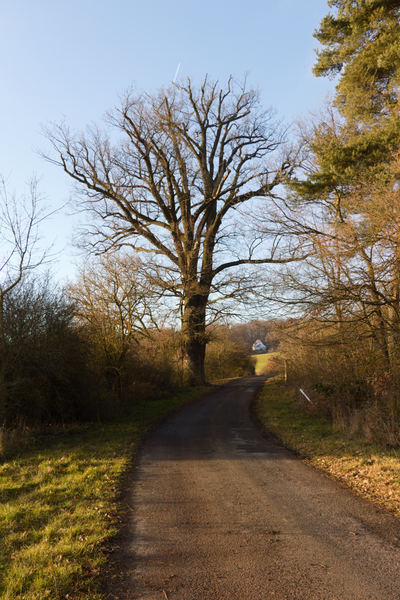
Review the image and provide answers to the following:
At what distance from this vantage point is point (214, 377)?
41.5 metres

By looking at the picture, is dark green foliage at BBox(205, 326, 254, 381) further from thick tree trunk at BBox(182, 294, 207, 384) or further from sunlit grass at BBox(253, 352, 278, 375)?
thick tree trunk at BBox(182, 294, 207, 384)

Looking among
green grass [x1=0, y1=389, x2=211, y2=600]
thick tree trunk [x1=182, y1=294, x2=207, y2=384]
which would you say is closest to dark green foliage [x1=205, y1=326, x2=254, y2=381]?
thick tree trunk [x1=182, y1=294, x2=207, y2=384]

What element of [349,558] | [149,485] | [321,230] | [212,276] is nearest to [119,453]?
[149,485]

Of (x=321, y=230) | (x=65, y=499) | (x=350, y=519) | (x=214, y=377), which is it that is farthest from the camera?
(x=214, y=377)

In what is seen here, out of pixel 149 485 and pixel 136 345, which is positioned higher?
pixel 136 345

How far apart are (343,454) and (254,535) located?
4615 mm

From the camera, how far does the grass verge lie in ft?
21.5

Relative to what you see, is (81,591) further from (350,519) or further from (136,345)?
(136,345)

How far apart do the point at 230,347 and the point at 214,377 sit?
354 centimetres

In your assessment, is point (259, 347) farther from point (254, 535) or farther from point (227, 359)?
point (254, 535)

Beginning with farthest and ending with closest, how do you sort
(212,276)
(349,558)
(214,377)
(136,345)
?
(214,377)
(212,276)
(136,345)
(349,558)

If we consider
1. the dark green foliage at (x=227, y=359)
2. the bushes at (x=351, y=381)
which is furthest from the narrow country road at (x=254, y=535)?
the dark green foliage at (x=227, y=359)

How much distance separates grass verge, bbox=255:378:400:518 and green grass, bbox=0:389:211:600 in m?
4.05

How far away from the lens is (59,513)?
227 inches
